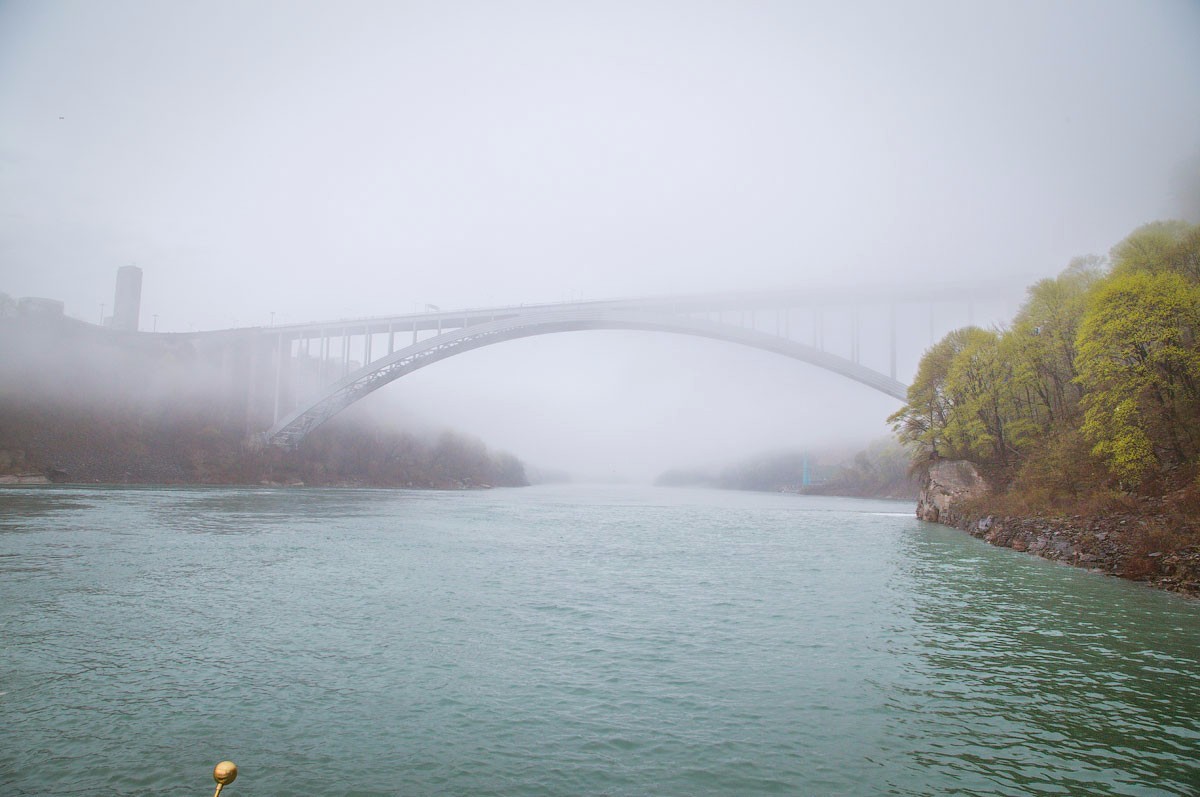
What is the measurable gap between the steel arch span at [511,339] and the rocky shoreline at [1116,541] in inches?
844

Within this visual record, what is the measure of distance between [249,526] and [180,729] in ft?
56.1

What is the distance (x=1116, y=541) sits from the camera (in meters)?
13.1

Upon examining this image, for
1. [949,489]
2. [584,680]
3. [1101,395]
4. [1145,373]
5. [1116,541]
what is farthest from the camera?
[949,489]

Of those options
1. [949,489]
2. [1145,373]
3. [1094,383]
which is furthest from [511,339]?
[1145,373]

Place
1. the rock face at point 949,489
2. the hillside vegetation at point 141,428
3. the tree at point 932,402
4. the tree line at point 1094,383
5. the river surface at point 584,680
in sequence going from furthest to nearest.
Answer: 1. the hillside vegetation at point 141,428
2. the tree at point 932,402
3. the rock face at point 949,489
4. the tree line at point 1094,383
5. the river surface at point 584,680

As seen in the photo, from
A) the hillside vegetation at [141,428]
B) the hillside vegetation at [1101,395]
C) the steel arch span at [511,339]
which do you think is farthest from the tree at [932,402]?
the hillside vegetation at [141,428]

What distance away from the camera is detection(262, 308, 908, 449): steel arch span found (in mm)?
41531

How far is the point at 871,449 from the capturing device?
76.2 meters

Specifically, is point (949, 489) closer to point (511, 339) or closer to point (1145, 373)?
point (1145, 373)

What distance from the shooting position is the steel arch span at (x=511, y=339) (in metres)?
41.5

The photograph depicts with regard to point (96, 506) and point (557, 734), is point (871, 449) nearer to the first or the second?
point (96, 506)

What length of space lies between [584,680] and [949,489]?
2459cm

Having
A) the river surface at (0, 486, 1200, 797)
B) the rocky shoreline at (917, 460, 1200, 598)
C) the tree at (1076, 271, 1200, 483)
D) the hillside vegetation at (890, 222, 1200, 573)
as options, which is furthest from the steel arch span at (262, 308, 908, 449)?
the river surface at (0, 486, 1200, 797)

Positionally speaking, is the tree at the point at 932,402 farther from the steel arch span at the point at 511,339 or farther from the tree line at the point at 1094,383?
the steel arch span at the point at 511,339
